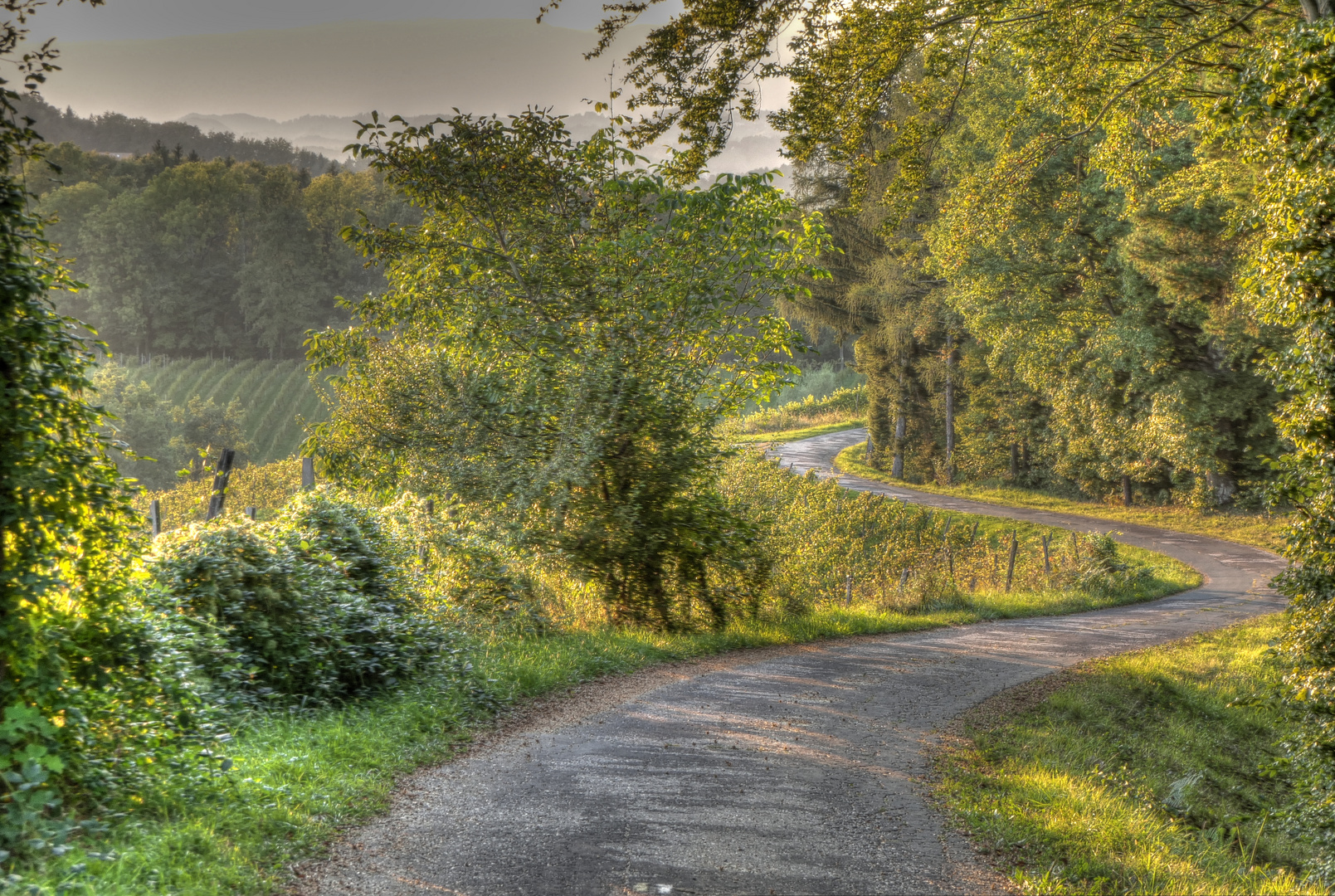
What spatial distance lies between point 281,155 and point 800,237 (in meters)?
126

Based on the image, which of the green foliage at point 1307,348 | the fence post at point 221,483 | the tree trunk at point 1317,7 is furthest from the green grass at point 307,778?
the tree trunk at point 1317,7

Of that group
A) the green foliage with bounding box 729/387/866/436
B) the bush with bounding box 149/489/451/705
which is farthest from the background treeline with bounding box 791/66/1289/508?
the green foliage with bounding box 729/387/866/436

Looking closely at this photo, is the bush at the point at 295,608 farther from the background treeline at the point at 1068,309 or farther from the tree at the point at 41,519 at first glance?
the background treeline at the point at 1068,309

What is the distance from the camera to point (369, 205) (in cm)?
7700

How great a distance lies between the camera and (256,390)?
73.8 metres

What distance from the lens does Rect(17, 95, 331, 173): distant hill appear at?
11700cm

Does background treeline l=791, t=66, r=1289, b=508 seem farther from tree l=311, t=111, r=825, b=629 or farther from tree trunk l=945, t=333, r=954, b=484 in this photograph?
tree l=311, t=111, r=825, b=629

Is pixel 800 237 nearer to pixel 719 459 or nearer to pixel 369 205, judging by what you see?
pixel 719 459

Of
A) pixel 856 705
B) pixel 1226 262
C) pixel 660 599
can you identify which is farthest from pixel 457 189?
pixel 1226 262

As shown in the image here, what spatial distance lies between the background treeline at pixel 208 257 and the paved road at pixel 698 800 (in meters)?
73.0

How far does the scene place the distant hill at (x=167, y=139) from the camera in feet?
384

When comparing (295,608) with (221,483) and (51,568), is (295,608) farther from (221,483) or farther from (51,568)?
(221,483)

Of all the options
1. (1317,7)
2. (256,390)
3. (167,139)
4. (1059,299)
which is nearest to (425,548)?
(1317,7)

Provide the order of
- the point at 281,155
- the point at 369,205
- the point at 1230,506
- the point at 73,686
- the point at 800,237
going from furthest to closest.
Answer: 1. the point at 281,155
2. the point at 369,205
3. the point at 1230,506
4. the point at 800,237
5. the point at 73,686
